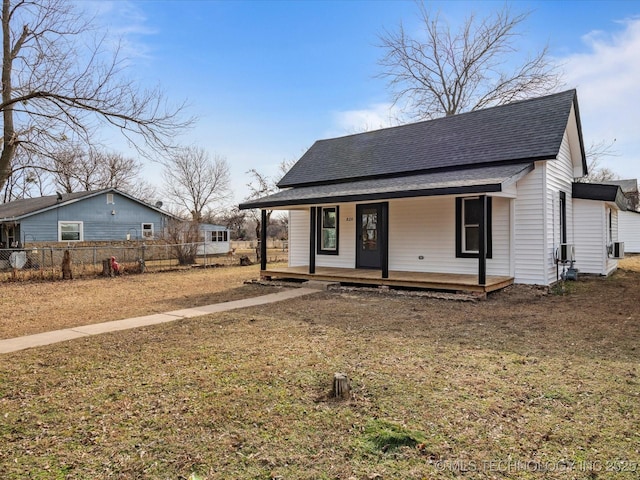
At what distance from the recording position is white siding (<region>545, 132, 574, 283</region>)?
32.8 feet

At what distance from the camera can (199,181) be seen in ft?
126

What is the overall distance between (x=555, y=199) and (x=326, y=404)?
9845mm

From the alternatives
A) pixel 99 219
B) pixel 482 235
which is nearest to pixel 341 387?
pixel 482 235

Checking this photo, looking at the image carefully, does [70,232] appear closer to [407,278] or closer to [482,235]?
[407,278]

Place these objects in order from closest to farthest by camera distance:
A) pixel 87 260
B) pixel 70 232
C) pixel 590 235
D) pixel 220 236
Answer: pixel 590 235 → pixel 87 260 → pixel 70 232 → pixel 220 236

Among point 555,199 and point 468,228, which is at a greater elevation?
point 555,199

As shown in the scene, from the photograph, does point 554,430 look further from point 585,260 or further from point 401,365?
point 585,260

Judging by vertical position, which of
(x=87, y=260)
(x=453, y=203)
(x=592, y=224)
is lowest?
(x=87, y=260)

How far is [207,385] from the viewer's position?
3961mm

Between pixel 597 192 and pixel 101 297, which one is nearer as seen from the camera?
pixel 101 297

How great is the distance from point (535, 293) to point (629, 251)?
20944 millimetres

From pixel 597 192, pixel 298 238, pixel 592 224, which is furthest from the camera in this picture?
pixel 298 238

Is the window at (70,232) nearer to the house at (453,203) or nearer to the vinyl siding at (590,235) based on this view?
the house at (453,203)

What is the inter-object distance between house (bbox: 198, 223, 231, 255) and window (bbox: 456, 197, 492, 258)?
65.1 feet
